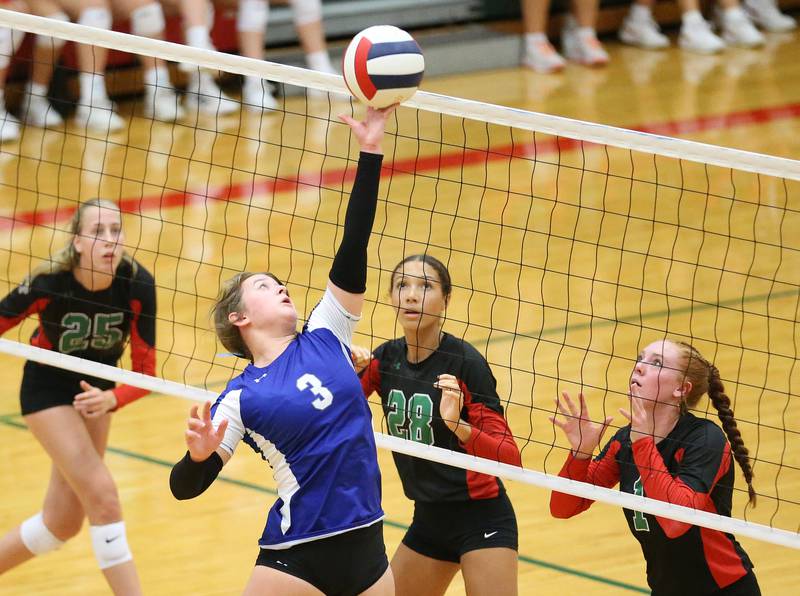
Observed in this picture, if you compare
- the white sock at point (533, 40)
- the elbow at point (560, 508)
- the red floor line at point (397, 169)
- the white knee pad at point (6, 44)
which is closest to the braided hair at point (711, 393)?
the elbow at point (560, 508)

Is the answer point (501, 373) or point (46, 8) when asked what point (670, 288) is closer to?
point (501, 373)

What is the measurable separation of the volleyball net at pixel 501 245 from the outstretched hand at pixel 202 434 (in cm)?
101

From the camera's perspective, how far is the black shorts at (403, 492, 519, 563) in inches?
183

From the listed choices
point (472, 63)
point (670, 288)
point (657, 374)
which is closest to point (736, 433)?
point (657, 374)

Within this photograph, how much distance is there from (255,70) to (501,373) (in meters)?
2.92

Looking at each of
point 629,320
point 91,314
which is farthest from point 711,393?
point 629,320

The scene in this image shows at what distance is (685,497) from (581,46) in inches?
370

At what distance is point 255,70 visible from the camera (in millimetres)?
4848

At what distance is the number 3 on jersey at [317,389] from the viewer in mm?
3914

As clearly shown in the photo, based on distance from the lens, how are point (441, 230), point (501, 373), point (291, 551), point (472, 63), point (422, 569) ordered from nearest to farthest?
point (291, 551)
point (422, 569)
point (501, 373)
point (441, 230)
point (472, 63)

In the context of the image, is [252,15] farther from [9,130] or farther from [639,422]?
[639,422]

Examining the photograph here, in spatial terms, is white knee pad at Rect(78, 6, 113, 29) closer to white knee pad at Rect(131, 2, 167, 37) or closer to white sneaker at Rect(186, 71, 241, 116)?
white knee pad at Rect(131, 2, 167, 37)

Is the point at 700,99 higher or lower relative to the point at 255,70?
higher

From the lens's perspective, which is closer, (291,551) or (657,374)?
(291,551)
